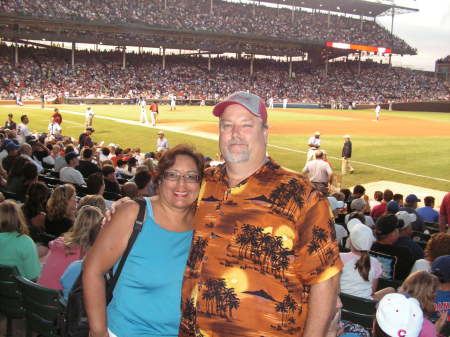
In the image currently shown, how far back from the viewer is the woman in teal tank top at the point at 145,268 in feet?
9.19

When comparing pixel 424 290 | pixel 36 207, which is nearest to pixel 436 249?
pixel 424 290

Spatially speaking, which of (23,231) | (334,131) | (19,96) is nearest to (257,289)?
(23,231)

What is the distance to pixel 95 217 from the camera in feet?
15.1

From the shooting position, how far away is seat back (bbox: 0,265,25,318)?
467cm

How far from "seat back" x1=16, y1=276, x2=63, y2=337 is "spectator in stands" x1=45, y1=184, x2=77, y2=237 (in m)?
1.90

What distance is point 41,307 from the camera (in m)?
4.34

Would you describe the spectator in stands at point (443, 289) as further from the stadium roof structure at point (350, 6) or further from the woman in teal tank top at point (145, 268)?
the stadium roof structure at point (350, 6)

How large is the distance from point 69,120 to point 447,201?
89.8 feet

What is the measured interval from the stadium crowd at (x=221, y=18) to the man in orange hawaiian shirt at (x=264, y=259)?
56679 millimetres

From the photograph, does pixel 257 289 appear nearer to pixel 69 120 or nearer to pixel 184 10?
pixel 69 120

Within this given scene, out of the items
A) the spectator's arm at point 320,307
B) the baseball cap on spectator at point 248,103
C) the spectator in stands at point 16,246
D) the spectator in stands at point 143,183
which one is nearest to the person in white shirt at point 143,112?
the spectator in stands at point 143,183

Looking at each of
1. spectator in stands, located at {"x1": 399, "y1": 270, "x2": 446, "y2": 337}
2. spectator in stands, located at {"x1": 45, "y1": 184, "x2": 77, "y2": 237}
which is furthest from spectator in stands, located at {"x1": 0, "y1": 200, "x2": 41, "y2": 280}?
spectator in stands, located at {"x1": 399, "y1": 270, "x2": 446, "y2": 337}

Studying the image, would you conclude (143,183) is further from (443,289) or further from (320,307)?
(320,307)

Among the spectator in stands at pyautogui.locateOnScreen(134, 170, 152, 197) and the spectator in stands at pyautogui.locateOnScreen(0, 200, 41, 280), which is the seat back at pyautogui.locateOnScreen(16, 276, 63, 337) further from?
the spectator in stands at pyautogui.locateOnScreen(134, 170, 152, 197)
